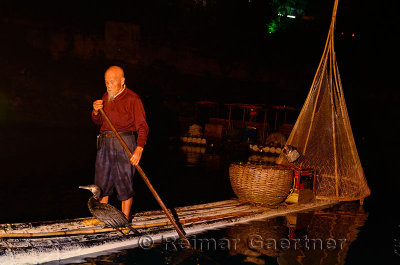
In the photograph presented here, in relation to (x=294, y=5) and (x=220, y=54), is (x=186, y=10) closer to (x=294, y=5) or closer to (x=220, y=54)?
(x=220, y=54)

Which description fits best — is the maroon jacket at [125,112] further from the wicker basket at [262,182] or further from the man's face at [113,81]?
the wicker basket at [262,182]

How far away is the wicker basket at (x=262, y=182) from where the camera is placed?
5.94 m

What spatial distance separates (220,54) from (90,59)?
867 cm

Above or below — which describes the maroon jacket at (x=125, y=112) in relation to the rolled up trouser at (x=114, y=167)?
above

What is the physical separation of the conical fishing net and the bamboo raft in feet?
6.31

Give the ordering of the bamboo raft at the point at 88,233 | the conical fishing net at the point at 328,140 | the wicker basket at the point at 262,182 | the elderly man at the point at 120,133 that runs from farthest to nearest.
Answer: the conical fishing net at the point at 328,140
the wicker basket at the point at 262,182
the elderly man at the point at 120,133
the bamboo raft at the point at 88,233

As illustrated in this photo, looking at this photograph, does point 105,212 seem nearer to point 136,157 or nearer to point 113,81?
point 136,157

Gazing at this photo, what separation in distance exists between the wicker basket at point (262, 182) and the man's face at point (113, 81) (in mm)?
2647

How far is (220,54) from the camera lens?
2584 centimetres

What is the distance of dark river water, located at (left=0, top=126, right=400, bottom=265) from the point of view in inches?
172

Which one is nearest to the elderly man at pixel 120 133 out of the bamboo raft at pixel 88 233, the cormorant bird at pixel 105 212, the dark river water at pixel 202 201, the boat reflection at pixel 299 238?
the cormorant bird at pixel 105 212

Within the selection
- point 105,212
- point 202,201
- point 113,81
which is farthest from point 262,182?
point 113,81

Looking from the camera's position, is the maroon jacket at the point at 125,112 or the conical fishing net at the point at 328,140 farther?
the conical fishing net at the point at 328,140

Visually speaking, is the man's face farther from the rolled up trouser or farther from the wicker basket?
the wicker basket
